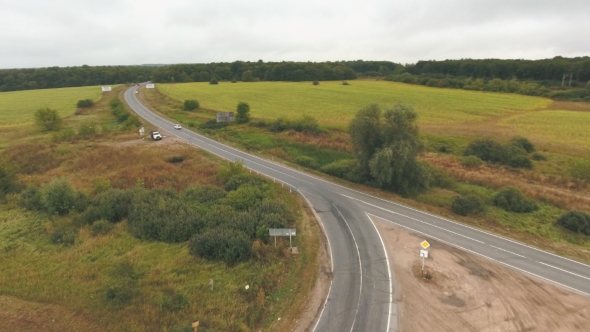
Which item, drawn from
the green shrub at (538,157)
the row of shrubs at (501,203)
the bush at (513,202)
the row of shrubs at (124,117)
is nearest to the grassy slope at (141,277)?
the row of shrubs at (501,203)

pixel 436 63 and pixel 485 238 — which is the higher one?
pixel 436 63

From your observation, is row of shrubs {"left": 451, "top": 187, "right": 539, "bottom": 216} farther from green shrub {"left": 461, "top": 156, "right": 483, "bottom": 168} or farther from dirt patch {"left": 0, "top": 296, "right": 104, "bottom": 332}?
dirt patch {"left": 0, "top": 296, "right": 104, "bottom": 332}

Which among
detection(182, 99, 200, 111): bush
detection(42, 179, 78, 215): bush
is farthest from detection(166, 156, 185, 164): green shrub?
detection(182, 99, 200, 111): bush

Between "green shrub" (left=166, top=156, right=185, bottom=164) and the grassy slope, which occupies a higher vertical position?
"green shrub" (left=166, top=156, right=185, bottom=164)

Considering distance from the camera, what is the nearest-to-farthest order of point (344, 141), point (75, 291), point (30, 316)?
point (30, 316) → point (75, 291) → point (344, 141)

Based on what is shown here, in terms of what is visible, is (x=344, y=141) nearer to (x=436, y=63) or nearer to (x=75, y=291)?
(x=75, y=291)

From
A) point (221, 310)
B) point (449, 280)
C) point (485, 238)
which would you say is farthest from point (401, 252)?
point (221, 310)
